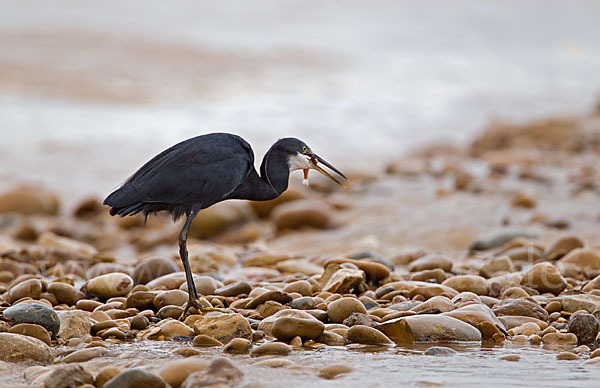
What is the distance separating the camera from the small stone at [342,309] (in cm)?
482

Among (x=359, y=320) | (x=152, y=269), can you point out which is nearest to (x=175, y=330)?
(x=359, y=320)

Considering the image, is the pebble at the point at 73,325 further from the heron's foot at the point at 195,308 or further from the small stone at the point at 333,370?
the small stone at the point at 333,370

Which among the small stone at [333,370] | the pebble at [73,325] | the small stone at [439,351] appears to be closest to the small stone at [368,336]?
the small stone at [439,351]

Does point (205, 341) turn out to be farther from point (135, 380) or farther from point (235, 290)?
point (235, 290)

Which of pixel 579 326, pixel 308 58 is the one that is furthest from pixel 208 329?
pixel 308 58

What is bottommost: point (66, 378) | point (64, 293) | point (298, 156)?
point (66, 378)

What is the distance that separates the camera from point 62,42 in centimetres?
2689

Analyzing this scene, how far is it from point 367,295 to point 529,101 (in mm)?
18224

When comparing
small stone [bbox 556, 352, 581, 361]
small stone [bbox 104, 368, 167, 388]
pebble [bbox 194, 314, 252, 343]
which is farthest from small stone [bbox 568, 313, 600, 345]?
small stone [bbox 104, 368, 167, 388]

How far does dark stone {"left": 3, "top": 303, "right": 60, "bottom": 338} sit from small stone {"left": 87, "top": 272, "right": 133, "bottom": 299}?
103cm

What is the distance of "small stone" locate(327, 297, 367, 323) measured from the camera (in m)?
4.82

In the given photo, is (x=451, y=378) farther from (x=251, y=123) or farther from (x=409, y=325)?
(x=251, y=123)

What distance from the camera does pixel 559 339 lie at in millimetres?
4598

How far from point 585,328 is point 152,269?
3263 millimetres
